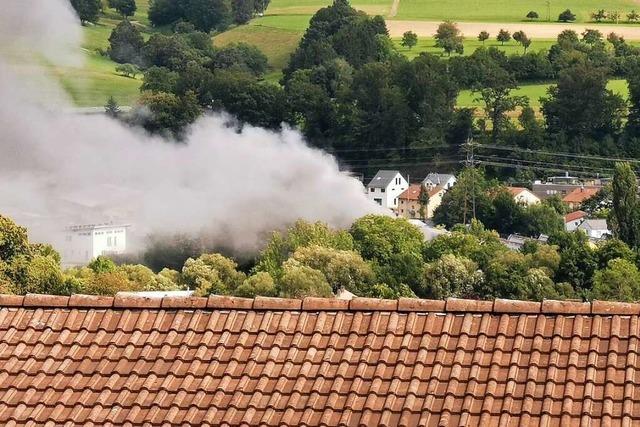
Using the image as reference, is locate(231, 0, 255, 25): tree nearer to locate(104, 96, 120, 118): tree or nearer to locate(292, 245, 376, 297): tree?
locate(104, 96, 120, 118): tree

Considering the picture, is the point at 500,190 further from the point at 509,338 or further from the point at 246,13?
the point at 509,338

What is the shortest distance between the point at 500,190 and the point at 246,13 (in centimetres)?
6525

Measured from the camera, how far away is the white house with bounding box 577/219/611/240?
10388 centimetres

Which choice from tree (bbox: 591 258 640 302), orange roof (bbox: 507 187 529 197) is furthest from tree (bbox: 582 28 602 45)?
tree (bbox: 591 258 640 302)

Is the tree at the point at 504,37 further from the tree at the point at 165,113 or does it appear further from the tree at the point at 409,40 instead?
the tree at the point at 165,113

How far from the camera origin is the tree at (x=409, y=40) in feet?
511

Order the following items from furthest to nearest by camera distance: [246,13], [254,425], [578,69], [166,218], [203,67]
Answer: [246,13]
[203,67]
[578,69]
[166,218]
[254,425]

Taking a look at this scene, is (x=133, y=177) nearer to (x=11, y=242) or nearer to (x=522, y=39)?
(x=11, y=242)

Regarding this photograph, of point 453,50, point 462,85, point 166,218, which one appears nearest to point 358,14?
point 453,50

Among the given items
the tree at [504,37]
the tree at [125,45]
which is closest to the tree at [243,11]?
the tree at [125,45]

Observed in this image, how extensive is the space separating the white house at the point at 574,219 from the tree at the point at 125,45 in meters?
43.4

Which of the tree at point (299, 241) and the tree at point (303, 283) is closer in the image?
the tree at point (303, 283)

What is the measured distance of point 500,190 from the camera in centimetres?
11406

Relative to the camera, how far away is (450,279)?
79750 millimetres
